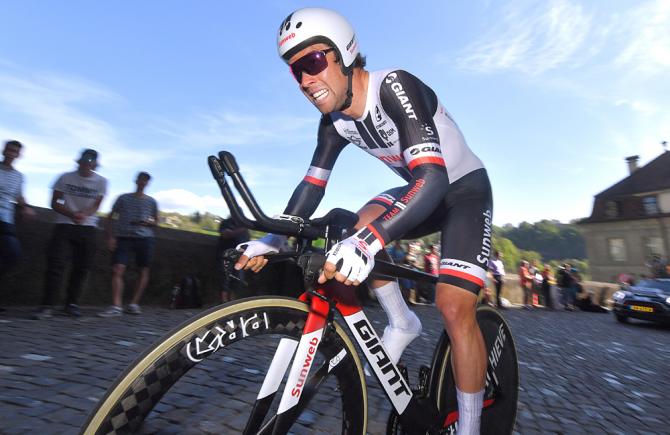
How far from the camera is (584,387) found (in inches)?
180

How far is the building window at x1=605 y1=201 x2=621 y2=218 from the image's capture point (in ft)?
151

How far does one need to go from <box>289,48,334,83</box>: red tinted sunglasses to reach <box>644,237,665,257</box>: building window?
4997 cm

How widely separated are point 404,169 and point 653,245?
50.4 meters

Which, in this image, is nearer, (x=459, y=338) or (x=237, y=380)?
(x=459, y=338)

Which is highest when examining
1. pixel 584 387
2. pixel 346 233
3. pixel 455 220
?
pixel 455 220

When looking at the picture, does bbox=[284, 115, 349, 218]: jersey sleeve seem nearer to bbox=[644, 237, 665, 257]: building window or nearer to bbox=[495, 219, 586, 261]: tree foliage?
Result: bbox=[644, 237, 665, 257]: building window

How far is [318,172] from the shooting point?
2.40 meters

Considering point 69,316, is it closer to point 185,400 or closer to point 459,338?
point 185,400

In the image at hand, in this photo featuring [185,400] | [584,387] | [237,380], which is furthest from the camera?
[584,387]

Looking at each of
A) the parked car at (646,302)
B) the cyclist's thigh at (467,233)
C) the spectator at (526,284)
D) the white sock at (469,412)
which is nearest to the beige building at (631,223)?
the spectator at (526,284)

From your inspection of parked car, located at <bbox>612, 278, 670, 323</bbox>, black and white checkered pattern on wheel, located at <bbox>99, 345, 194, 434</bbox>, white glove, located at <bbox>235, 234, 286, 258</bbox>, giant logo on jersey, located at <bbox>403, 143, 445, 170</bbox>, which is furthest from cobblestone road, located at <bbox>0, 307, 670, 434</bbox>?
parked car, located at <bbox>612, 278, 670, 323</bbox>

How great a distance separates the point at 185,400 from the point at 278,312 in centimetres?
164

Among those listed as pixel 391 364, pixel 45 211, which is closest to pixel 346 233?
pixel 391 364

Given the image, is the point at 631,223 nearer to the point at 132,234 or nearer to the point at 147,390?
the point at 132,234
